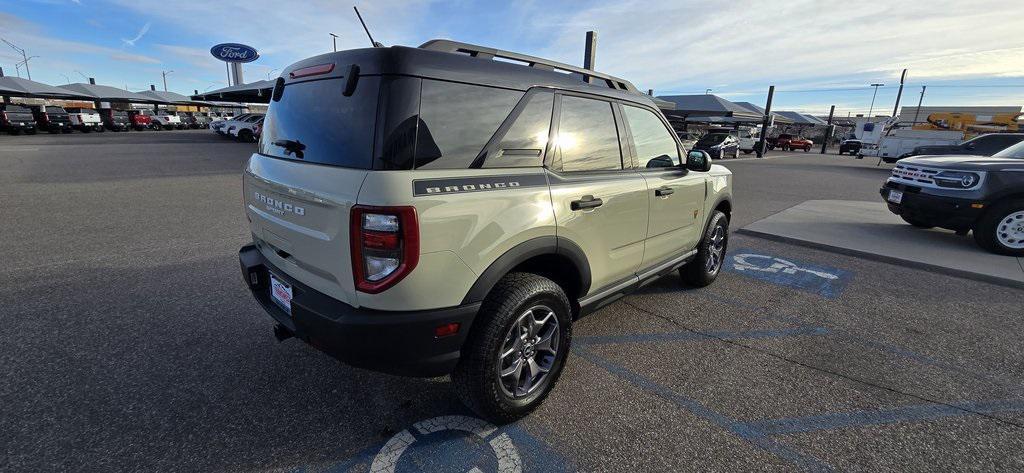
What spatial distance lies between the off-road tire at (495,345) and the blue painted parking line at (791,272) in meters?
3.40

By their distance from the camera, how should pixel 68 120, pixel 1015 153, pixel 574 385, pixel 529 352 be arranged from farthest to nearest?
pixel 68 120
pixel 1015 153
pixel 574 385
pixel 529 352

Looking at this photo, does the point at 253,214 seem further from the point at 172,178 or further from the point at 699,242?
the point at 172,178

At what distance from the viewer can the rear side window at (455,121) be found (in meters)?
1.97

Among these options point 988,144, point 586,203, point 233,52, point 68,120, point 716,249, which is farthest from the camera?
point 233,52

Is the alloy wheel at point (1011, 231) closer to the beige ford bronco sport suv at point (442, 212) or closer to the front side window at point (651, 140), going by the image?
the front side window at point (651, 140)

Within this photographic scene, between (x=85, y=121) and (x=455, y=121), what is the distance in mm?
40626

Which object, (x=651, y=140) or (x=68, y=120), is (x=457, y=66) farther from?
(x=68, y=120)

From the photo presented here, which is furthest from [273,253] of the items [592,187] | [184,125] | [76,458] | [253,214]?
[184,125]

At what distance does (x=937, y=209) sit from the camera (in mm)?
6020

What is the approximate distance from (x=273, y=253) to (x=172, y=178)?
35.2ft

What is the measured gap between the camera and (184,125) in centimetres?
4538

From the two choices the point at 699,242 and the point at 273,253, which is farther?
the point at 699,242

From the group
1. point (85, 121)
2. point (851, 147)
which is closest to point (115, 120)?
point (85, 121)

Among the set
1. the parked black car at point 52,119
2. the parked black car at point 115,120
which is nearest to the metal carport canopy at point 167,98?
the parked black car at point 115,120
